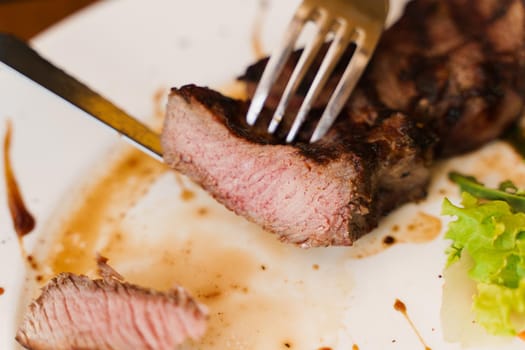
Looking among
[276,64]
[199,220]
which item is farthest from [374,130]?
[199,220]

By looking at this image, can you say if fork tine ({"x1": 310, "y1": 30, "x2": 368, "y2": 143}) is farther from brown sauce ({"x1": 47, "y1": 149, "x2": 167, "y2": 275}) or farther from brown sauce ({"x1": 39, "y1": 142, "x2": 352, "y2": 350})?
brown sauce ({"x1": 47, "y1": 149, "x2": 167, "y2": 275})

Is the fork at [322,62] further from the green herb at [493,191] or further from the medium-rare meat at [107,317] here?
the medium-rare meat at [107,317]

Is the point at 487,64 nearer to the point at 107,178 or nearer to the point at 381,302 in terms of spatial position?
the point at 381,302

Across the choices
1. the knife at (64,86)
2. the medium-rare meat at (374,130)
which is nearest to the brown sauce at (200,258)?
the medium-rare meat at (374,130)

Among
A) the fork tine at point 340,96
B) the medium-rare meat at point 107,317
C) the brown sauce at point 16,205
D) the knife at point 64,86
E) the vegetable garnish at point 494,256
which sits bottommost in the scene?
the brown sauce at point 16,205

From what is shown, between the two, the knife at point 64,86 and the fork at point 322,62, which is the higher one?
the fork at point 322,62

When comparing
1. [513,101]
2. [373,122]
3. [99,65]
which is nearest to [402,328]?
[373,122]

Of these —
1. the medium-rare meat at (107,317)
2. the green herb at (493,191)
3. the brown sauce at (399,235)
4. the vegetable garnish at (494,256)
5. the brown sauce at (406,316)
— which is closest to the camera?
the medium-rare meat at (107,317)
